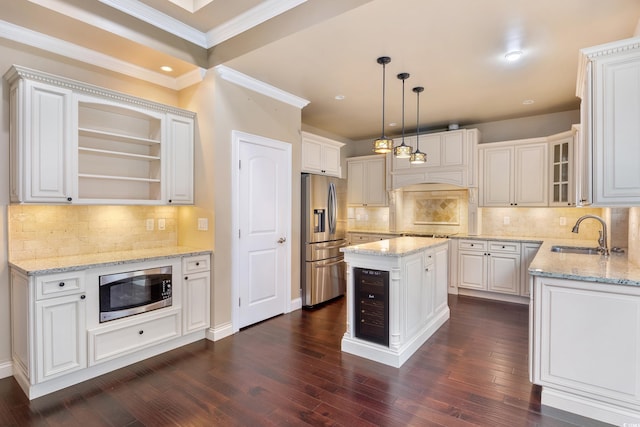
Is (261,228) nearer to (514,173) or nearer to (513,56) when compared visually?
(513,56)

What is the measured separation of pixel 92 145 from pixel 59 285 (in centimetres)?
136

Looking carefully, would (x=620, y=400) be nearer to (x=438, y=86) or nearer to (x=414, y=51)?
(x=414, y=51)

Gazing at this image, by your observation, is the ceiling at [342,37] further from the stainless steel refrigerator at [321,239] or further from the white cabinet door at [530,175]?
the stainless steel refrigerator at [321,239]

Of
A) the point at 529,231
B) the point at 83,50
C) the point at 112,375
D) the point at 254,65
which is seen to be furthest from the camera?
the point at 529,231

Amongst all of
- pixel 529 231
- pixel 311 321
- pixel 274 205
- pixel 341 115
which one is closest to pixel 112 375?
pixel 311 321

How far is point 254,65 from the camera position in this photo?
3328mm

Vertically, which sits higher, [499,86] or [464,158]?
[499,86]

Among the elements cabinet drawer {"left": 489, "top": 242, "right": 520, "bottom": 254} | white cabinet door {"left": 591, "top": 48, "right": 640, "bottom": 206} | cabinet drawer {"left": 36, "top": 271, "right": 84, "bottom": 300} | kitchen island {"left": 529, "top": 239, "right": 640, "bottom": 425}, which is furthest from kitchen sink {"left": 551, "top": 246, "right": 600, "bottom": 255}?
cabinet drawer {"left": 36, "top": 271, "right": 84, "bottom": 300}

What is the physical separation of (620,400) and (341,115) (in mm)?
4370

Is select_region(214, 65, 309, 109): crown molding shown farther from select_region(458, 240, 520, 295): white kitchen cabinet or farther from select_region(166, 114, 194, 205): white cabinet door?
select_region(458, 240, 520, 295): white kitchen cabinet

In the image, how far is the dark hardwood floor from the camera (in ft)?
6.99

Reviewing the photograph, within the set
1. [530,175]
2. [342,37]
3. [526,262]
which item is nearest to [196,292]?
[342,37]

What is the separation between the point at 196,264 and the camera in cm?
331

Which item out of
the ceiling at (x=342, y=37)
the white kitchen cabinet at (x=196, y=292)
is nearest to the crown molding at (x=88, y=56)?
the ceiling at (x=342, y=37)
